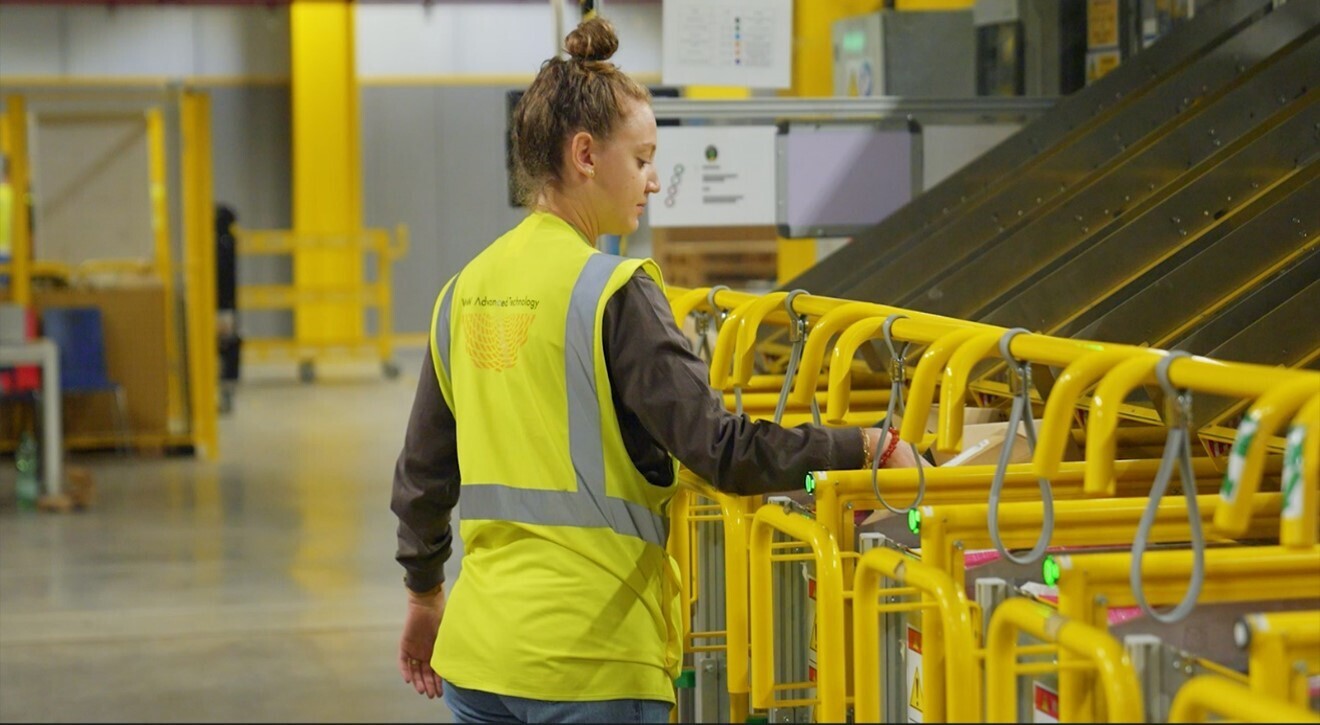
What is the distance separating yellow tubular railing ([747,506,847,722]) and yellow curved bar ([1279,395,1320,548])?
30.3 inches

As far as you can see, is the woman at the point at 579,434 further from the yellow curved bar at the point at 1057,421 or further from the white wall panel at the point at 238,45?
the white wall panel at the point at 238,45

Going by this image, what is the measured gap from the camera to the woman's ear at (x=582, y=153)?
228 cm

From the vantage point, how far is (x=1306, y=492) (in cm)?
153

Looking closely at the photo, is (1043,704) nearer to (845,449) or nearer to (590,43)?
(845,449)

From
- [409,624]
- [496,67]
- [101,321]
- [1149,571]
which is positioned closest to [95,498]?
[101,321]

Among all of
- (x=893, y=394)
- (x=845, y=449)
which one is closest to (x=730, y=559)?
(x=845, y=449)

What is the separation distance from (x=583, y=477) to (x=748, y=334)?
55 cm

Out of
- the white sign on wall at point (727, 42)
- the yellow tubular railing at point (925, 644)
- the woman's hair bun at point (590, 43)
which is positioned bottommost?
the yellow tubular railing at point (925, 644)

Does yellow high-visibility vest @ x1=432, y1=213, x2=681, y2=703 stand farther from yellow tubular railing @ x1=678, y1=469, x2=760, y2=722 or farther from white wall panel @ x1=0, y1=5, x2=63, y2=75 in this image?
white wall panel @ x1=0, y1=5, x2=63, y2=75

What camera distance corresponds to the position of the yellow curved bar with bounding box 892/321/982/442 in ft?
7.02

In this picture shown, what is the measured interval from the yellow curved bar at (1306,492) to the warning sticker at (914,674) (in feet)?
2.49

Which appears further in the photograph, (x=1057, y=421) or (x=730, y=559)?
(x=730, y=559)

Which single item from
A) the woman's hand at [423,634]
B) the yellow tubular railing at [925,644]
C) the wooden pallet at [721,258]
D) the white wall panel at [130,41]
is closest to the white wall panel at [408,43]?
the white wall panel at [130,41]

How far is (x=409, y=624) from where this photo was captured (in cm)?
277
